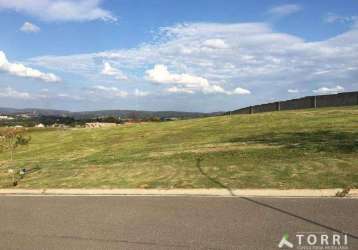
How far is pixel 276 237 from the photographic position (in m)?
6.93

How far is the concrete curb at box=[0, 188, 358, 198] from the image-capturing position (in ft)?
32.2

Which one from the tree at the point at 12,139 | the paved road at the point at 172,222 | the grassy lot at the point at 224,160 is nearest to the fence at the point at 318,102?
the grassy lot at the point at 224,160

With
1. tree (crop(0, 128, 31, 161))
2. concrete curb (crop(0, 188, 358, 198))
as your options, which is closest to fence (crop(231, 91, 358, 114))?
tree (crop(0, 128, 31, 161))

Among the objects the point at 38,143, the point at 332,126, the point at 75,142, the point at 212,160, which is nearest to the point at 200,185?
the point at 212,160

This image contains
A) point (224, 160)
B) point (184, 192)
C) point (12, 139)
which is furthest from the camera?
point (12, 139)

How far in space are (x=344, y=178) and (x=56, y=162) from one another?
1109 centimetres

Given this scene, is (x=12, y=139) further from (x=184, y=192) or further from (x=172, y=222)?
(x=172, y=222)

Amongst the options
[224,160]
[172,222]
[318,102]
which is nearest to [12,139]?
[224,160]

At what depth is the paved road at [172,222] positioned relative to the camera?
7023 mm

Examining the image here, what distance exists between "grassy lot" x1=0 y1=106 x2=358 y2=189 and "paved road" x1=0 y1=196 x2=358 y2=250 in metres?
1.72

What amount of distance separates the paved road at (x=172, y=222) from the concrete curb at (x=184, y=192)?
0.47 m

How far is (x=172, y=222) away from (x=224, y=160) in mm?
6111

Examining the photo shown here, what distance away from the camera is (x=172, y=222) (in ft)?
26.6

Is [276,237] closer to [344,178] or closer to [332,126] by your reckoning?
[344,178]
